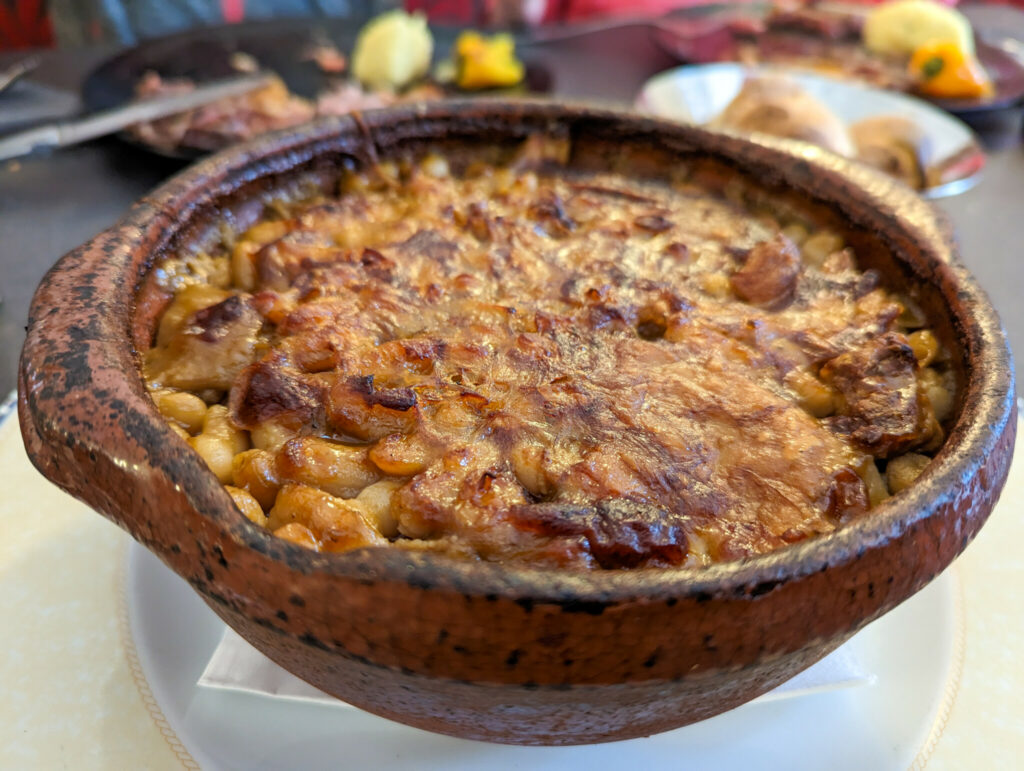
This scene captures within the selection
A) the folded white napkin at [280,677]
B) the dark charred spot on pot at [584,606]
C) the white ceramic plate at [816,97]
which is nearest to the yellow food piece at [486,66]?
the white ceramic plate at [816,97]

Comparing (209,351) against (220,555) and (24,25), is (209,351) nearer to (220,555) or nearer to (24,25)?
(220,555)

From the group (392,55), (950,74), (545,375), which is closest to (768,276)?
(545,375)

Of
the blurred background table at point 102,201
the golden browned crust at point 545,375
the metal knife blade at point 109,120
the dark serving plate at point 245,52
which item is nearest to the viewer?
the golden browned crust at point 545,375

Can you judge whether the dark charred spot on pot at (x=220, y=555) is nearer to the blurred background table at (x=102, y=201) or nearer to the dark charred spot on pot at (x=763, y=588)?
the dark charred spot on pot at (x=763, y=588)

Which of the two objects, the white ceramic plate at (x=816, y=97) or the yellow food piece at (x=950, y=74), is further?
the yellow food piece at (x=950, y=74)

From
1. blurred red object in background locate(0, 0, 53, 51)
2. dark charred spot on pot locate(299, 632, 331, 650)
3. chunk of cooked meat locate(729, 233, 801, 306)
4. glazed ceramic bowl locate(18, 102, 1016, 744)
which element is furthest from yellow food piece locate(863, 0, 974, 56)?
blurred red object in background locate(0, 0, 53, 51)

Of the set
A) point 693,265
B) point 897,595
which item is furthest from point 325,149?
point 897,595

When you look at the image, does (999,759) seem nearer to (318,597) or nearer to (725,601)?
(725,601)
